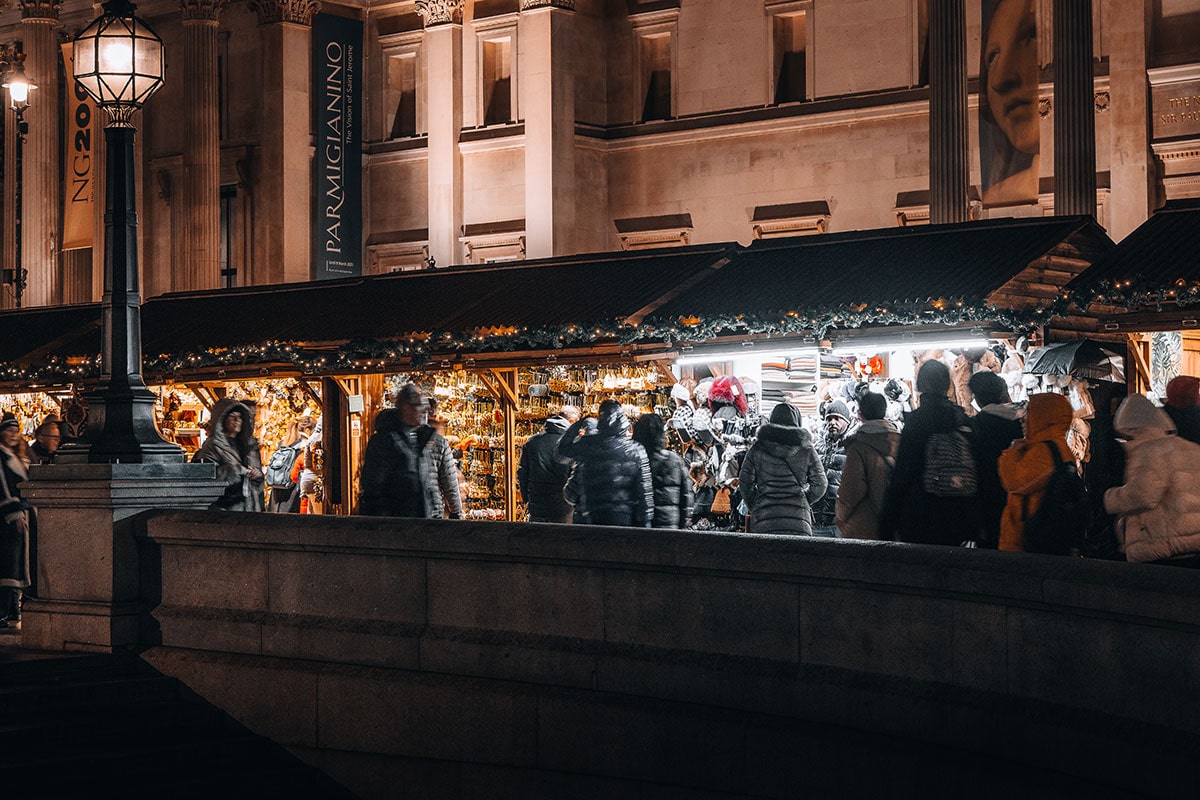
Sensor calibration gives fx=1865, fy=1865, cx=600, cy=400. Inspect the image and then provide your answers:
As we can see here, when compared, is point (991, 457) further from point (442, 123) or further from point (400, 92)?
point (400, 92)

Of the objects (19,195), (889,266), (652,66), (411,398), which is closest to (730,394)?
(889,266)

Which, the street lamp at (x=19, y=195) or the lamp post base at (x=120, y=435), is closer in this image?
the lamp post base at (x=120, y=435)

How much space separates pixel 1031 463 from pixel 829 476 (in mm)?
7886

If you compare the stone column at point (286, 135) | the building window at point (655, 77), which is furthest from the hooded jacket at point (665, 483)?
the stone column at point (286, 135)

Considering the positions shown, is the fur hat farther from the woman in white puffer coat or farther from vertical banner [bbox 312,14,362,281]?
vertical banner [bbox 312,14,362,281]

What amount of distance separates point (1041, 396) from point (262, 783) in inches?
202

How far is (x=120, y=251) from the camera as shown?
44.4 ft

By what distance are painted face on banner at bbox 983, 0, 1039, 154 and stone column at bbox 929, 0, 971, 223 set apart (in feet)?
5.53

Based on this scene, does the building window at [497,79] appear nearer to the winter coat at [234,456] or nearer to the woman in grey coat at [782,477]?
the winter coat at [234,456]

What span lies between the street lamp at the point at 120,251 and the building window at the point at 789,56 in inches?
868

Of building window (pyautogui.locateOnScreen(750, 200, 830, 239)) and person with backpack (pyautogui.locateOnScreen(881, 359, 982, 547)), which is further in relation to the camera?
building window (pyautogui.locateOnScreen(750, 200, 830, 239))

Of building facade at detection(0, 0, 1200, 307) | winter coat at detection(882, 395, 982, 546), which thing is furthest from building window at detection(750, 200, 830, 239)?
winter coat at detection(882, 395, 982, 546)

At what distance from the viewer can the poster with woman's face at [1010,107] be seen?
2497cm

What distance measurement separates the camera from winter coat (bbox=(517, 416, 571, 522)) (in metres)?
16.4
